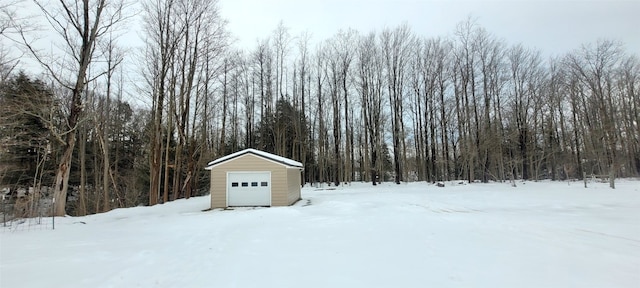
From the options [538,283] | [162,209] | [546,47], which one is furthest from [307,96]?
[538,283]

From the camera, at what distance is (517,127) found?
25.7 m

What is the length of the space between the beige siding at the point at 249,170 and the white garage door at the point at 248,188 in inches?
6.9

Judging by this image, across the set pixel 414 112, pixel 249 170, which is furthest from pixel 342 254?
pixel 414 112

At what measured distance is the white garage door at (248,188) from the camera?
12.7 metres

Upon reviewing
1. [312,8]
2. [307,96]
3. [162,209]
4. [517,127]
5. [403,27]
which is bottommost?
[162,209]

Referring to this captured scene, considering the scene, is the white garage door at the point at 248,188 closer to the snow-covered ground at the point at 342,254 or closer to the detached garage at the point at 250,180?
the detached garage at the point at 250,180

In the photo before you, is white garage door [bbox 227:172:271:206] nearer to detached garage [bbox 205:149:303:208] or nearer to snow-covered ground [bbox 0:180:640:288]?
detached garage [bbox 205:149:303:208]

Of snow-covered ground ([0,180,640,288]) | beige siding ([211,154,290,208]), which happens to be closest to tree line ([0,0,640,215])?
beige siding ([211,154,290,208])

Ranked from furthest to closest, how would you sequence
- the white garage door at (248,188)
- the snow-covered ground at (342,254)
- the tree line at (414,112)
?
the tree line at (414,112) → the white garage door at (248,188) → the snow-covered ground at (342,254)

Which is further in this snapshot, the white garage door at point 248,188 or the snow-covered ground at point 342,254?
the white garage door at point 248,188

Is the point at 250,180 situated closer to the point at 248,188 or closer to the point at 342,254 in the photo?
the point at 248,188

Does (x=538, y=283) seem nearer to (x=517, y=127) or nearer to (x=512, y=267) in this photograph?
Result: (x=512, y=267)

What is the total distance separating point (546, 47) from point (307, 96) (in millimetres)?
21843

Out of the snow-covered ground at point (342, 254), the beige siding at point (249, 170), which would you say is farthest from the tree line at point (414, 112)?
the snow-covered ground at point (342, 254)
